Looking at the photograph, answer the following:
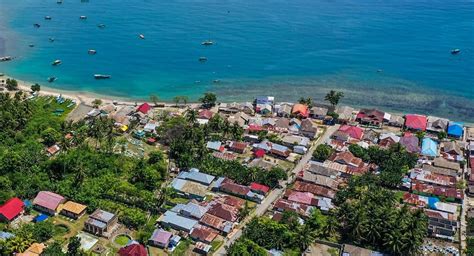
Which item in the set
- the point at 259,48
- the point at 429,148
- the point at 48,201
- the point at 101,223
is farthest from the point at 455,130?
the point at 48,201

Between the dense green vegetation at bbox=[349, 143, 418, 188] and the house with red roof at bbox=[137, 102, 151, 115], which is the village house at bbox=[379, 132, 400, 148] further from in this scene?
the house with red roof at bbox=[137, 102, 151, 115]

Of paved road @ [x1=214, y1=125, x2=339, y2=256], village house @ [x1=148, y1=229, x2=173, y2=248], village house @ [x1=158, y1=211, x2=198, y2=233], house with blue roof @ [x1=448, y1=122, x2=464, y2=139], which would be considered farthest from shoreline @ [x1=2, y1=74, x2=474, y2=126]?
village house @ [x1=148, y1=229, x2=173, y2=248]

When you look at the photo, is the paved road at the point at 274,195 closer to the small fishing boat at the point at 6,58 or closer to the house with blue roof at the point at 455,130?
the house with blue roof at the point at 455,130

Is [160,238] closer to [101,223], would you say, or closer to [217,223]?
[217,223]

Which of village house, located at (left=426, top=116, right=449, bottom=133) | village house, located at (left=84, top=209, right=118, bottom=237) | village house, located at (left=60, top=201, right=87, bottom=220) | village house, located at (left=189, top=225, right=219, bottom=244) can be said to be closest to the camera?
village house, located at (left=189, top=225, right=219, bottom=244)

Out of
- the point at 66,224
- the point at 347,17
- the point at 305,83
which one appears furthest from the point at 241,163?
the point at 347,17

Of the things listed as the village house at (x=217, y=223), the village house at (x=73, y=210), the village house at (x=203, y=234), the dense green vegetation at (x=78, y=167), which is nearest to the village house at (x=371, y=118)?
the dense green vegetation at (x=78, y=167)
